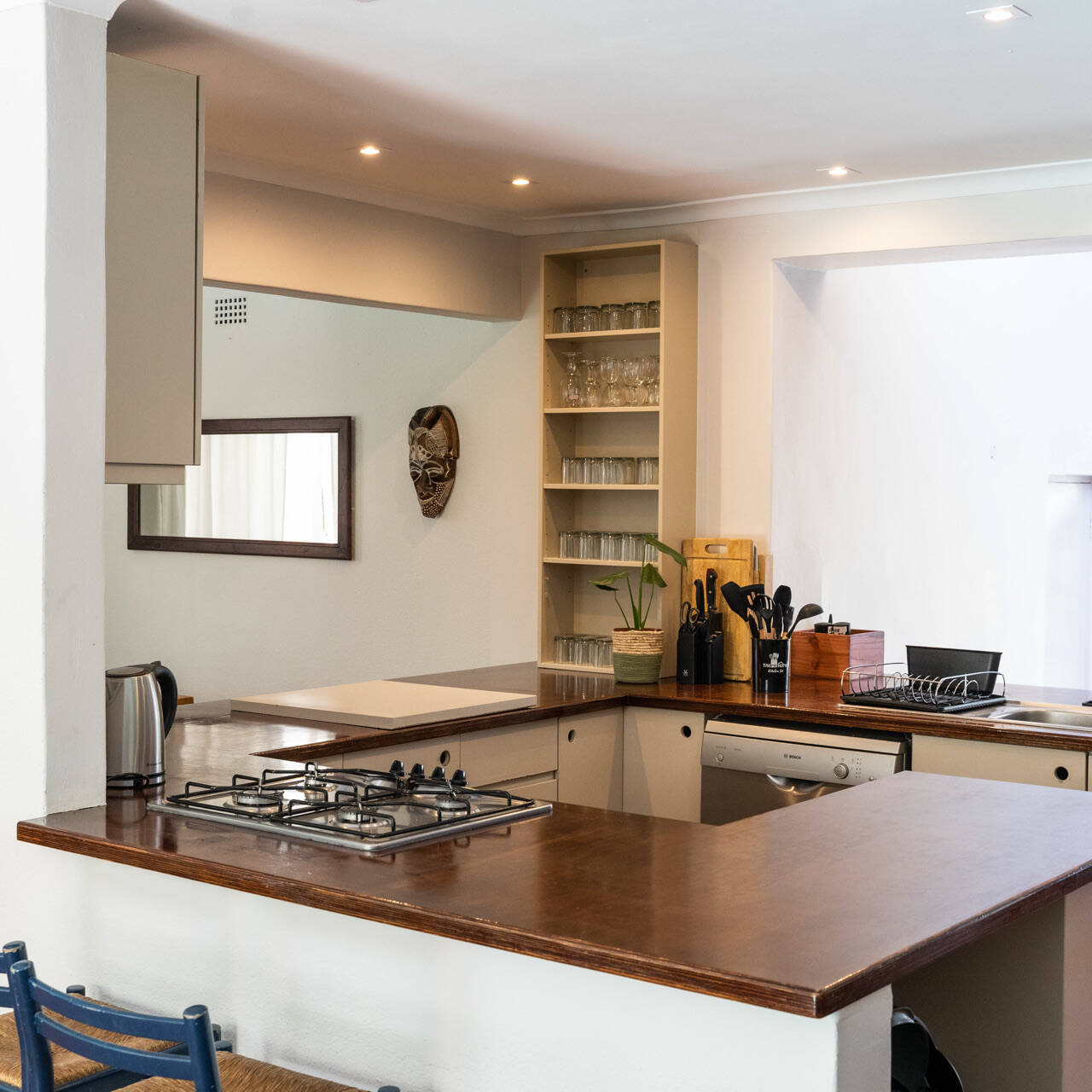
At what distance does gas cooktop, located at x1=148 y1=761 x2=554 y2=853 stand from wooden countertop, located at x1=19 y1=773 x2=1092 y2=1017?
0.04m

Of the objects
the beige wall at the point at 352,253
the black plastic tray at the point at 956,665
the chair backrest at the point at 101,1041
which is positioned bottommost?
the chair backrest at the point at 101,1041

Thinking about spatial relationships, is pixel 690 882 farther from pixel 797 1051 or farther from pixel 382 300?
pixel 382 300

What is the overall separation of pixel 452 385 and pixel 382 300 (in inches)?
33.8

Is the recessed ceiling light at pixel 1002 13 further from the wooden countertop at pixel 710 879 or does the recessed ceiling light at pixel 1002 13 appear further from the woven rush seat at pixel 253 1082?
the woven rush seat at pixel 253 1082

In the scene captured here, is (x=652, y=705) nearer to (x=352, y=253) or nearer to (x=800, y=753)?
(x=800, y=753)

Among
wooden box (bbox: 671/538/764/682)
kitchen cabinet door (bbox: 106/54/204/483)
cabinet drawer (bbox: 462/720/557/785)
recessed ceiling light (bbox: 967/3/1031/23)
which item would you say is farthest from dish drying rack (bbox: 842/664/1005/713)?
kitchen cabinet door (bbox: 106/54/204/483)

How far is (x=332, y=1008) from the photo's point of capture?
217 cm

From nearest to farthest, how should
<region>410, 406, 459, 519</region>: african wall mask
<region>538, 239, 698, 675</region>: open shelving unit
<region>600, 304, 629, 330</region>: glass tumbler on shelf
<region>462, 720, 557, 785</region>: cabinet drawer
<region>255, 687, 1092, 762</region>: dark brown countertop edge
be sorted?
1. <region>255, 687, 1092, 762</region>: dark brown countertop edge
2. <region>462, 720, 557, 785</region>: cabinet drawer
3. <region>538, 239, 698, 675</region>: open shelving unit
4. <region>600, 304, 629, 330</region>: glass tumbler on shelf
5. <region>410, 406, 459, 519</region>: african wall mask

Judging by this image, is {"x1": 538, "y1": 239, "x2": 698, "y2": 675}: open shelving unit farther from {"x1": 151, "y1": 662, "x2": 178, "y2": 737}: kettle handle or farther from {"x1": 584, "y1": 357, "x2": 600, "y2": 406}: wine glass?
{"x1": 151, "y1": 662, "x2": 178, "y2": 737}: kettle handle

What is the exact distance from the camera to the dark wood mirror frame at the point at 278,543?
5926 mm

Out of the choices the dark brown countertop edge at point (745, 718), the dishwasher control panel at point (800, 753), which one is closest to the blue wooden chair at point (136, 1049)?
the dark brown countertop edge at point (745, 718)

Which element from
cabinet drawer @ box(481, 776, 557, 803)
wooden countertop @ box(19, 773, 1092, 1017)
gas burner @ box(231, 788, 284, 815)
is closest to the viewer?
wooden countertop @ box(19, 773, 1092, 1017)

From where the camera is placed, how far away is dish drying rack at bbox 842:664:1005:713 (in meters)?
4.09

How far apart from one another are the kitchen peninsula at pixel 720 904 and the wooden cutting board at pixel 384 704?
81 cm
